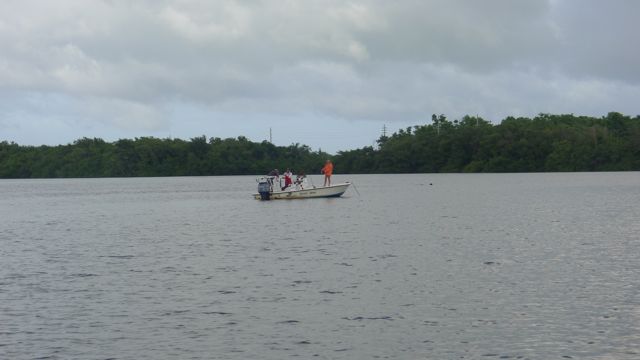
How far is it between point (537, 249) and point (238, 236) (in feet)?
53.6

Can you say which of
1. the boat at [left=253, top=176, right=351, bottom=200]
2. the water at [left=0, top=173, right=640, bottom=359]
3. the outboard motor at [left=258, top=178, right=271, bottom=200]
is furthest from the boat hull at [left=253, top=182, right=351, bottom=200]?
the water at [left=0, top=173, right=640, bottom=359]

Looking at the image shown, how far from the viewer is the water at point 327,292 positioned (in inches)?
769

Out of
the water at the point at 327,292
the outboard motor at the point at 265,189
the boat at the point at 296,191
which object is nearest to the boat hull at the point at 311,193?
the boat at the point at 296,191

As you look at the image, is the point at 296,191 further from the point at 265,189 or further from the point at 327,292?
the point at 327,292

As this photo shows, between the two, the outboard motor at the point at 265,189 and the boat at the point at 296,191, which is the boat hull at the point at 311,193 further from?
the outboard motor at the point at 265,189

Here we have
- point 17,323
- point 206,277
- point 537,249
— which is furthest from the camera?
point 537,249

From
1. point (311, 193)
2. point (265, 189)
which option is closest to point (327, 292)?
point (265, 189)

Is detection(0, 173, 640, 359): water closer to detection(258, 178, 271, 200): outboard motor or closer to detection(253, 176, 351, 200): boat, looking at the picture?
detection(253, 176, 351, 200): boat

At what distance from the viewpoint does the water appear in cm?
1953

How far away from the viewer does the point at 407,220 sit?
56.0 meters

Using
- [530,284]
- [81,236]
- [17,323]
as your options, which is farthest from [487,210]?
[17,323]

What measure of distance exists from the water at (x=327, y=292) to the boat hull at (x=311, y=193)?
23882 mm

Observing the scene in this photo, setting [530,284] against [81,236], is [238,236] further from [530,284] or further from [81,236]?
[530,284]

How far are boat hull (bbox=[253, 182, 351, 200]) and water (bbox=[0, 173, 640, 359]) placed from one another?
2388 centimetres
